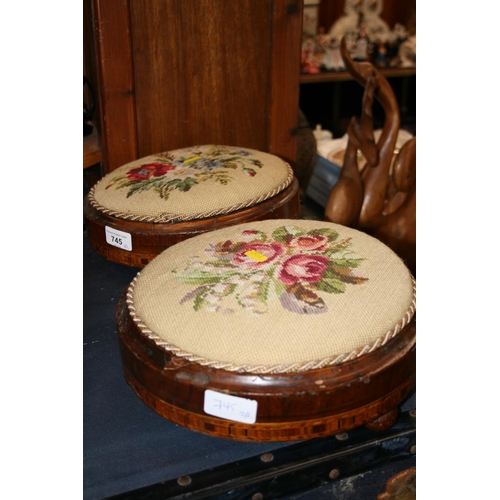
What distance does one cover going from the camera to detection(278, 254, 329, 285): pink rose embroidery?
0.96m

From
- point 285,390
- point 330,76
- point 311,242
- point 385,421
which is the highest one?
point 330,76

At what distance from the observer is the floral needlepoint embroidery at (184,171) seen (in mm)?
1348

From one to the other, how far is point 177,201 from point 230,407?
55 cm

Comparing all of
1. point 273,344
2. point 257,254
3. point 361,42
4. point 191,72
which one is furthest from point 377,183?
point 361,42

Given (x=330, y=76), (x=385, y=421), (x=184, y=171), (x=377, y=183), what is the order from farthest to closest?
(x=330, y=76)
(x=377, y=183)
(x=184, y=171)
(x=385, y=421)

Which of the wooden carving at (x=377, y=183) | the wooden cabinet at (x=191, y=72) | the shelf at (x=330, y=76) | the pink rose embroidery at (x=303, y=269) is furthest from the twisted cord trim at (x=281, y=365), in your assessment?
the shelf at (x=330, y=76)

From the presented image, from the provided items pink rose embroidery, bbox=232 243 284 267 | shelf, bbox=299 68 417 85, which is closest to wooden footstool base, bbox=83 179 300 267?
pink rose embroidery, bbox=232 243 284 267

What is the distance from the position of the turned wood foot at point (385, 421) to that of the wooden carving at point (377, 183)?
69cm

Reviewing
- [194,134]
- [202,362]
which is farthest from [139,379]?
[194,134]

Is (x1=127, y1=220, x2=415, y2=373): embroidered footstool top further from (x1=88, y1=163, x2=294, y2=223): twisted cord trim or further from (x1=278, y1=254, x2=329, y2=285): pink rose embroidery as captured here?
(x1=88, y1=163, x2=294, y2=223): twisted cord trim

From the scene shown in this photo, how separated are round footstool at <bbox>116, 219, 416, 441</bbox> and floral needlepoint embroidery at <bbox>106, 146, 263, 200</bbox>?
36 centimetres

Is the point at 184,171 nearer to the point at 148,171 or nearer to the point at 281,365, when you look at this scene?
the point at 148,171

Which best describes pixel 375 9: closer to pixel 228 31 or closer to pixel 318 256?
pixel 228 31

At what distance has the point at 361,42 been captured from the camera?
380cm
